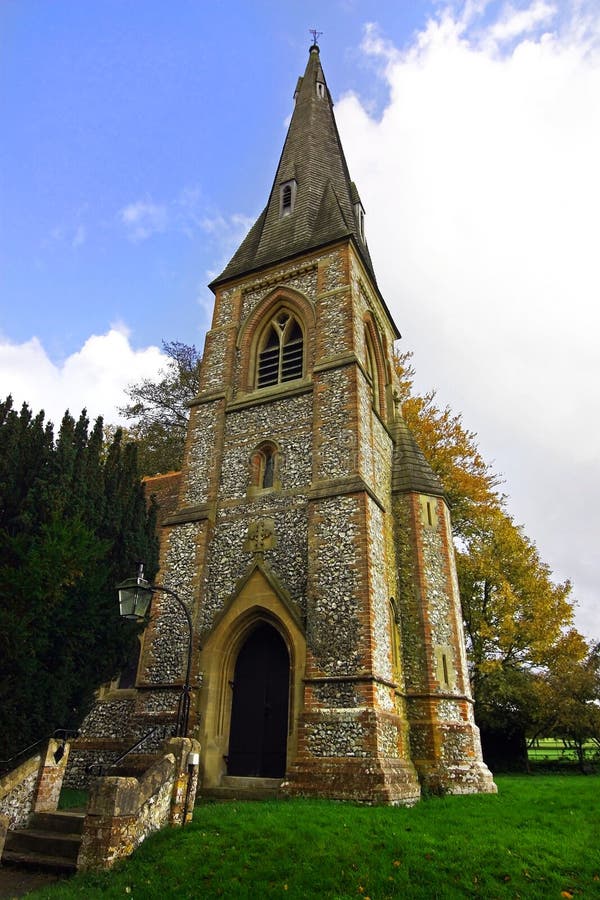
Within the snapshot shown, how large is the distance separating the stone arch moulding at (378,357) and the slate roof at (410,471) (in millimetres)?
1238

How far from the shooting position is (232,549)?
13.0 meters

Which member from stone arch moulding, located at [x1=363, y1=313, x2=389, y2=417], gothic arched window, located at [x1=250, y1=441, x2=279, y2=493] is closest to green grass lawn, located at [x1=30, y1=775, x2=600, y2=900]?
gothic arched window, located at [x1=250, y1=441, x2=279, y2=493]

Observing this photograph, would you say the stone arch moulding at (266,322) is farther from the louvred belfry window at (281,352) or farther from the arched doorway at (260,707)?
the arched doorway at (260,707)

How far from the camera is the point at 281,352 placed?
15.9 metres

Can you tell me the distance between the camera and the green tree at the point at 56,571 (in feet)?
30.1

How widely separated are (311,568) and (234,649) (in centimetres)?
242

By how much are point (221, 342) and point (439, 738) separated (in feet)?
38.2

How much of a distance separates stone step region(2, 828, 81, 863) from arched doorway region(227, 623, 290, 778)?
3.88 metres

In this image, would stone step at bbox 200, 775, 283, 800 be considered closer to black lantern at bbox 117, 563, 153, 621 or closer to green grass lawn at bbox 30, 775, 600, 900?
green grass lawn at bbox 30, 775, 600, 900

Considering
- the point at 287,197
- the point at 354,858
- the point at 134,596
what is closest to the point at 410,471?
the point at 134,596

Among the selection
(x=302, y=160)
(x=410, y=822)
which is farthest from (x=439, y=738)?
(x=302, y=160)

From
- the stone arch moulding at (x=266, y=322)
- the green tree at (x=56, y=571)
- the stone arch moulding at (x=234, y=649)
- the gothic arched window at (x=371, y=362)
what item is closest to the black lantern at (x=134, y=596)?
the green tree at (x=56, y=571)

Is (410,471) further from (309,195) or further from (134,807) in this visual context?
(309,195)

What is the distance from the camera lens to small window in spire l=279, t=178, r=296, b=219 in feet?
66.3
